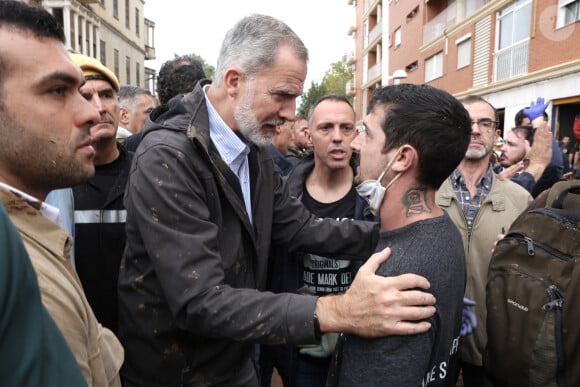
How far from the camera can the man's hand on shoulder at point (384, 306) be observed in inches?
52.4

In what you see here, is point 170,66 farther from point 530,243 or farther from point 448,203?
point 530,243

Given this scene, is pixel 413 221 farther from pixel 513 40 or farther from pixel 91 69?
pixel 513 40

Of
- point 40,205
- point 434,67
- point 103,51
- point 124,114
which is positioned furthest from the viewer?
point 103,51

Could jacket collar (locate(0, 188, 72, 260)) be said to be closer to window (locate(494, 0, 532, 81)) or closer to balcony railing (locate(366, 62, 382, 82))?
window (locate(494, 0, 532, 81))

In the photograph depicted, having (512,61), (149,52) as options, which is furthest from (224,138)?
(149,52)

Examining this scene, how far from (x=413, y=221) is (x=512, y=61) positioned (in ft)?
53.5

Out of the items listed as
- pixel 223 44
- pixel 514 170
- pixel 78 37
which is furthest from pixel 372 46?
pixel 223 44

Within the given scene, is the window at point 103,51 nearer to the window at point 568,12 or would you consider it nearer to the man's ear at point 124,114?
the man's ear at point 124,114

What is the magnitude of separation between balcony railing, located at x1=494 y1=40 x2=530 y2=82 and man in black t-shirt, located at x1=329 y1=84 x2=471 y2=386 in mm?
15055

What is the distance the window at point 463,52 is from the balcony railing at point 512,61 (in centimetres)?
253

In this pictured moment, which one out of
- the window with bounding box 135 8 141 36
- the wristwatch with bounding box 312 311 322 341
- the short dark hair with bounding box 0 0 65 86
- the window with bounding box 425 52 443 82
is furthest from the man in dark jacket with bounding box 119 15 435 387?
the window with bounding box 135 8 141 36

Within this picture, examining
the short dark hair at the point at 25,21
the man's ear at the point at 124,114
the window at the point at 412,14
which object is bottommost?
the short dark hair at the point at 25,21

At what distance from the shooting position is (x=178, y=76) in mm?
3494

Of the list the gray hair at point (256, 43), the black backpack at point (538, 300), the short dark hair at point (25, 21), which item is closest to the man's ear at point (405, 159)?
the black backpack at point (538, 300)
